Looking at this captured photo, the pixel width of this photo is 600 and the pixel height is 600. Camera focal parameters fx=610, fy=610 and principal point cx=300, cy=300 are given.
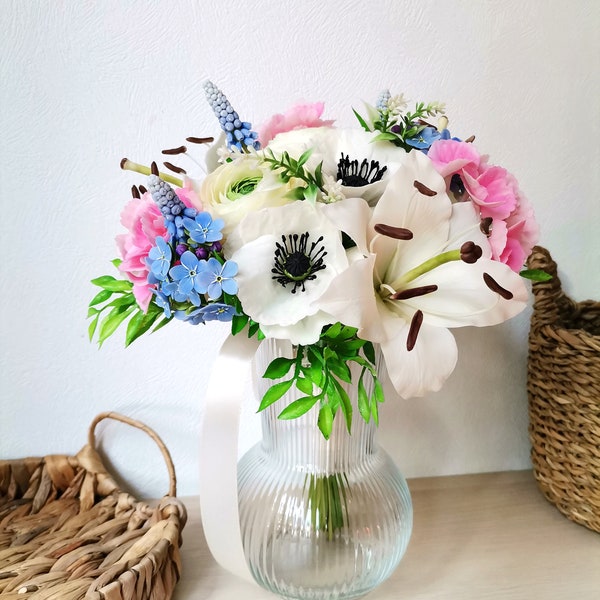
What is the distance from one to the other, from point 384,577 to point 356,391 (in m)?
0.20

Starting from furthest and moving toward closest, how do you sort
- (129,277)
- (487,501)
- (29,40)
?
(487,501), (29,40), (129,277)

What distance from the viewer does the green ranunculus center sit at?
50cm

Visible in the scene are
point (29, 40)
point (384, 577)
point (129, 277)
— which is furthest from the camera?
point (29, 40)

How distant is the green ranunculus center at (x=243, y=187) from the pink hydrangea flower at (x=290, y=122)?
0.26ft

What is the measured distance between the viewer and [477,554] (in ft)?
2.38

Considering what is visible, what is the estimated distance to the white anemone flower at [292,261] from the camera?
462 mm

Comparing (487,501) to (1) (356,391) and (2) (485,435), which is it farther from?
(1) (356,391)

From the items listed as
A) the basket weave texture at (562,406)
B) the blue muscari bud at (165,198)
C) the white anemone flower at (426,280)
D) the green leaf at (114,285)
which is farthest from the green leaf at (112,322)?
the basket weave texture at (562,406)

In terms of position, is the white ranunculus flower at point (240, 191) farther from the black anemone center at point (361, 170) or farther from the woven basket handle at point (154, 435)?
the woven basket handle at point (154, 435)

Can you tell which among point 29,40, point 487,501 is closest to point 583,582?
point 487,501

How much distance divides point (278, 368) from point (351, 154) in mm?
193

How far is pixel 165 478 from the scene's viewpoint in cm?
85

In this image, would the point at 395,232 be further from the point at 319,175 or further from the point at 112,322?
the point at 112,322

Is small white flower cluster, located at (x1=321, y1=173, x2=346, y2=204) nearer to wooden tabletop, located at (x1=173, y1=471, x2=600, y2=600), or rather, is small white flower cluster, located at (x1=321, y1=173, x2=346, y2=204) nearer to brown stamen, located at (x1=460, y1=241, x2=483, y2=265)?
brown stamen, located at (x1=460, y1=241, x2=483, y2=265)
